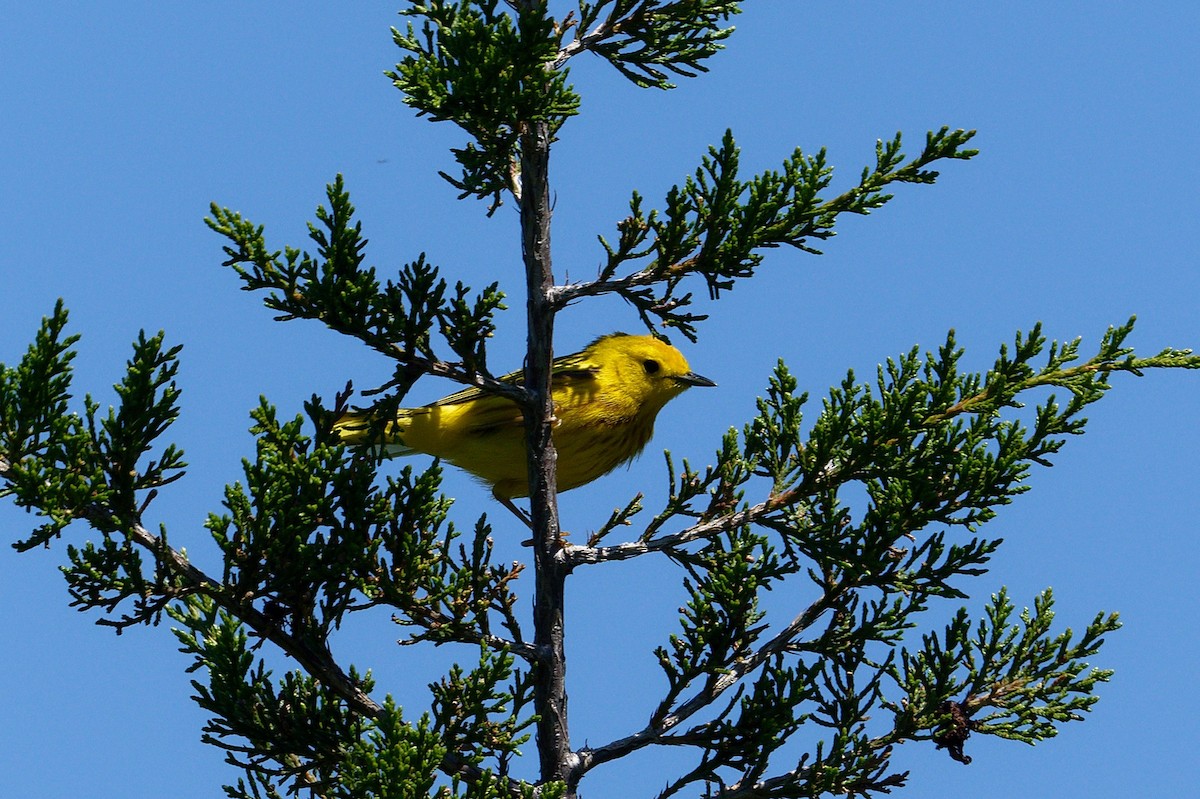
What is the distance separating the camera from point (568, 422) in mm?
7859

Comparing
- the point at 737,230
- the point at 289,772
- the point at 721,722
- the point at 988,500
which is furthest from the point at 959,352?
the point at 289,772

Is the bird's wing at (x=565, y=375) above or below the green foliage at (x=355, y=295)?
above

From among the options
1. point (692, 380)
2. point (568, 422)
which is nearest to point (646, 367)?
point (692, 380)

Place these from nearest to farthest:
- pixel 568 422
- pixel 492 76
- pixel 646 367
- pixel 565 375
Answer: pixel 492 76, pixel 568 422, pixel 565 375, pixel 646 367

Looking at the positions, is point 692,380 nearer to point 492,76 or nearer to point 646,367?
point 646,367

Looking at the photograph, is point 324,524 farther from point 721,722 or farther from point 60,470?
point 721,722

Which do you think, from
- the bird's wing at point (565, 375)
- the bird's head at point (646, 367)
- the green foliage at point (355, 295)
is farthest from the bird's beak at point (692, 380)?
the green foliage at point (355, 295)

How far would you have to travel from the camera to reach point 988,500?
6.10 meters

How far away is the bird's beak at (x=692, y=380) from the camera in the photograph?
341 inches

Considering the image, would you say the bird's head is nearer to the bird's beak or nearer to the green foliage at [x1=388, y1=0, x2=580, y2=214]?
the bird's beak

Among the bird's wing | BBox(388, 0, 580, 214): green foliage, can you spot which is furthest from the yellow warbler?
BBox(388, 0, 580, 214): green foliage

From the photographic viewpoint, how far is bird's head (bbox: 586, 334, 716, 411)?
8367mm

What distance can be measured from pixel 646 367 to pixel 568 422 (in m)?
0.89

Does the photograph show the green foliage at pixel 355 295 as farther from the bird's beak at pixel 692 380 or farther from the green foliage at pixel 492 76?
the bird's beak at pixel 692 380
